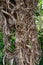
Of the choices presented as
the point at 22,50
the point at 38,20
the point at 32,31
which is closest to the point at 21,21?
the point at 32,31

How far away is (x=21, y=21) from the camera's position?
49.3 inches

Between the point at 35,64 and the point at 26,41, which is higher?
the point at 26,41

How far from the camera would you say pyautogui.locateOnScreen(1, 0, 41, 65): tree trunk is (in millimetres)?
1243

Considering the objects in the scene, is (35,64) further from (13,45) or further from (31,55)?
(13,45)

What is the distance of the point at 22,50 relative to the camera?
1305mm

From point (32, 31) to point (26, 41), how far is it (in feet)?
0.27

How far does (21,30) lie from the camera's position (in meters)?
1.27

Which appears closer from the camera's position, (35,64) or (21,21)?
(21,21)

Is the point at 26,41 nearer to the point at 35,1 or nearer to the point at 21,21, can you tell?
the point at 21,21

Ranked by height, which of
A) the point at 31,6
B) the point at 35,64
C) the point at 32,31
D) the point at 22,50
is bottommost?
the point at 35,64

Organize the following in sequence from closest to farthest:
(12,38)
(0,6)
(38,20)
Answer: (0,6) < (12,38) < (38,20)

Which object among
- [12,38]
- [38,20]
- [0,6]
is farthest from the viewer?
[38,20]

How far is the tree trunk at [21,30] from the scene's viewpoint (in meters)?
1.24

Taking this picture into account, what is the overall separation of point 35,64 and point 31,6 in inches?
17.5
